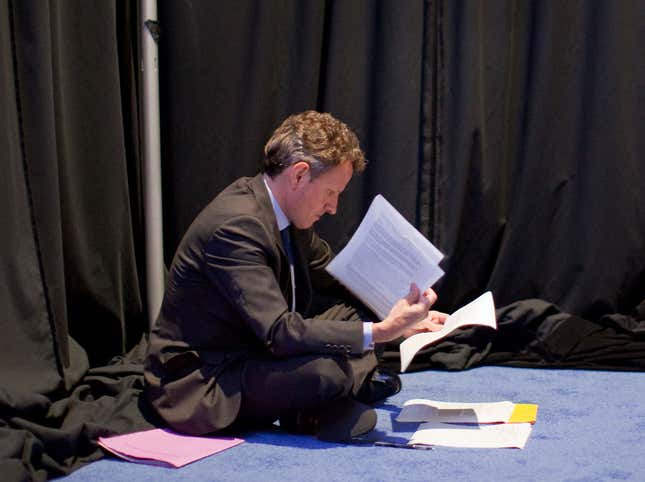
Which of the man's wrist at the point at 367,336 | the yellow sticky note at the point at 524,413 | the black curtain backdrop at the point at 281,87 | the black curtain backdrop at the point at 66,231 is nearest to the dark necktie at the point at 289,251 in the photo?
the man's wrist at the point at 367,336

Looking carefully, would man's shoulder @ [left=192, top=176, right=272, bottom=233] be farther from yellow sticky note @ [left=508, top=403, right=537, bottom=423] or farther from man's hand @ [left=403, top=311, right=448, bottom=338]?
yellow sticky note @ [left=508, top=403, right=537, bottom=423]

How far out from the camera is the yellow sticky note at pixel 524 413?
239 cm

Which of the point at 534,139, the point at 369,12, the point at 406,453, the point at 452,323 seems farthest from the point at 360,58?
the point at 406,453

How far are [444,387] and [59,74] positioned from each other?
4.65 feet

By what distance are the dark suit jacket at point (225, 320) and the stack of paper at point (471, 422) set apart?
0.31 metres

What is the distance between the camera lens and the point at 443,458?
2.12 m

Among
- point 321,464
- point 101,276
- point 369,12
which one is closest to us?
point 321,464

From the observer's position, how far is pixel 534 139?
3469 mm

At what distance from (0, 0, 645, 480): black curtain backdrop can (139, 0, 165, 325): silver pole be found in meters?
0.05

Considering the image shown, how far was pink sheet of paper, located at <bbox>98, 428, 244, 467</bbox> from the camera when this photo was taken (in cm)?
211

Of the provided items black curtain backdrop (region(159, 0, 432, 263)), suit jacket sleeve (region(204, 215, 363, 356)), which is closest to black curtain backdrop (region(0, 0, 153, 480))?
black curtain backdrop (region(159, 0, 432, 263))

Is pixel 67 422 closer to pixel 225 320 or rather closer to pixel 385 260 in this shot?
pixel 225 320

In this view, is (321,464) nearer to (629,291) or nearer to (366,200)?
(366,200)

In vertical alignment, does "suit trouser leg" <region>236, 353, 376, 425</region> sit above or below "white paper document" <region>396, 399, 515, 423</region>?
above
